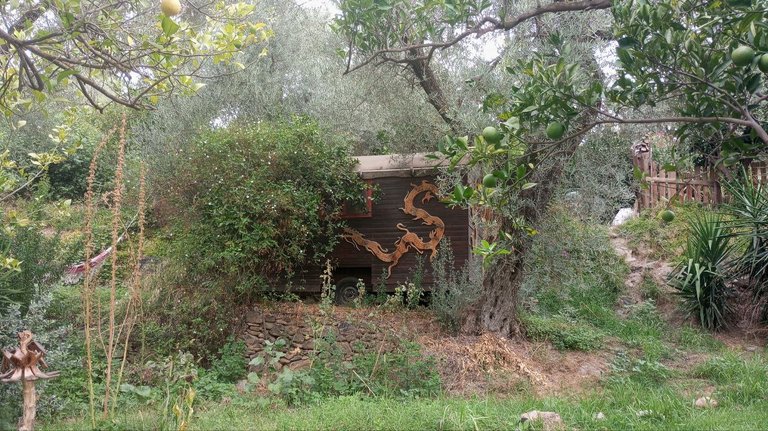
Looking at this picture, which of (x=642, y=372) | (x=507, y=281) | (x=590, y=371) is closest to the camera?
(x=642, y=372)

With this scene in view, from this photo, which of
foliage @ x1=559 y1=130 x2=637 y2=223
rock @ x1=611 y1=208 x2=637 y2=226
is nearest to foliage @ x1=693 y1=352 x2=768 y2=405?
foliage @ x1=559 y1=130 x2=637 y2=223

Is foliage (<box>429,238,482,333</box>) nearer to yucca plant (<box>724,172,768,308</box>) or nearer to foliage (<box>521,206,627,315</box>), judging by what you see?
foliage (<box>521,206,627,315</box>)

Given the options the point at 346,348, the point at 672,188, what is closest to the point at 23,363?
the point at 346,348

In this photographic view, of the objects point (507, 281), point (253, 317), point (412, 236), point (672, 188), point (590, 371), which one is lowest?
point (590, 371)

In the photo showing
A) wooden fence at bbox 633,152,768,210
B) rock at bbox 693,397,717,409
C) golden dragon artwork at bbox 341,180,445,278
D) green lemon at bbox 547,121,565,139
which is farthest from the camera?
wooden fence at bbox 633,152,768,210

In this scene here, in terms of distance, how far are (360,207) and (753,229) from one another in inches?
222

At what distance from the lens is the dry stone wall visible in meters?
7.85

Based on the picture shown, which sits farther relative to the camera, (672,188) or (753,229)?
(672,188)

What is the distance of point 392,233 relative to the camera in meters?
9.56

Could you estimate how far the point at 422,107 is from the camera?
30.8ft

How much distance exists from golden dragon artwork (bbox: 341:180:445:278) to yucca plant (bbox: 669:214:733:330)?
3.73m

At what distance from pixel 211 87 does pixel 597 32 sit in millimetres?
6818

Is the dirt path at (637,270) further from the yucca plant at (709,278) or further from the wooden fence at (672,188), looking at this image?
the yucca plant at (709,278)

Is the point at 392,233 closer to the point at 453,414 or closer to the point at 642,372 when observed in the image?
the point at 642,372
